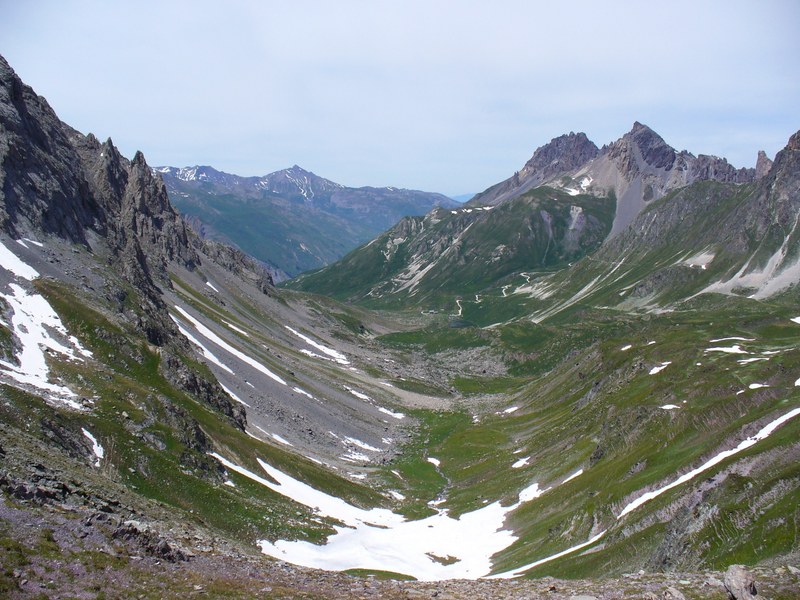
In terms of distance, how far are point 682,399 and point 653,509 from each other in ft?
90.5

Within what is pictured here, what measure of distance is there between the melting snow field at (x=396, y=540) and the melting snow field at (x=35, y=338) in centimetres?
1752

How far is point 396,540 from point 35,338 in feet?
134

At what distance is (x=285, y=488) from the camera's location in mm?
71562

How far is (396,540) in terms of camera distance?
67.4m

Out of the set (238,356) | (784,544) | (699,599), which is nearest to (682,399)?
(784,544)

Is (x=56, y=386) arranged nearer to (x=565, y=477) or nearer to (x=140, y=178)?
(x=565, y=477)

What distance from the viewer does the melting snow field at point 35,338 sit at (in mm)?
55750

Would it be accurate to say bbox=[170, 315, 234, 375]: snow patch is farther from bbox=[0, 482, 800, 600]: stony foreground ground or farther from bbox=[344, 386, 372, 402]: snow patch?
bbox=[0, 482, 800, 600]: stony foreground ground

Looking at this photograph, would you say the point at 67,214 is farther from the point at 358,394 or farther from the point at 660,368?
the point at 660,368

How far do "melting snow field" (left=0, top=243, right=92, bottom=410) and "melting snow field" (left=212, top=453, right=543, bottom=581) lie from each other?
57.5 feet

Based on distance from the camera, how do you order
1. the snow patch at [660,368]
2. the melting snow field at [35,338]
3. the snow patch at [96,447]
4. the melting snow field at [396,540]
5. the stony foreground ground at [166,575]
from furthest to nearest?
the snow patch at [660,368]
the melting snow field at [35,338]
the melting snow field at [396,540]
the snow patch at [96,447]
the stony foreground ground at [166,575]

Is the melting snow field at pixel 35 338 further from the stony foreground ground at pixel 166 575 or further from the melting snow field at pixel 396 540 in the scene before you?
the stony foreground ground at pixel 166 575

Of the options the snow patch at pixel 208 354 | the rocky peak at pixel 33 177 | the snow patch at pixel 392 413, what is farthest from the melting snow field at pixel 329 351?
the rocky peak at pixel 33 177

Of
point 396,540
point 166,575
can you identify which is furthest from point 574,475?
point 166,575
